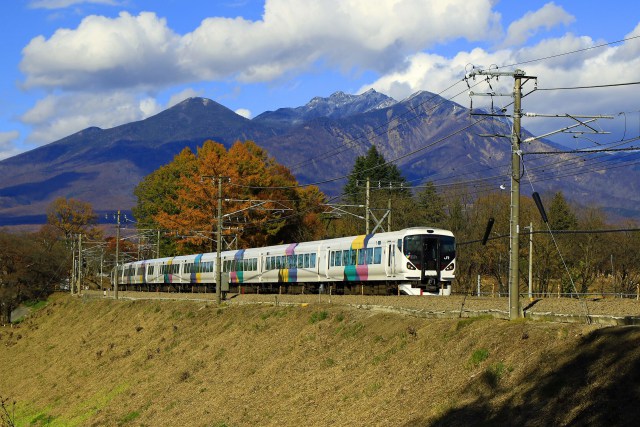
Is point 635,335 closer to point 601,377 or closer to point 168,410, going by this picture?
point 601,377

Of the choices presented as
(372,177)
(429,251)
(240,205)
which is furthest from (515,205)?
(372,177)

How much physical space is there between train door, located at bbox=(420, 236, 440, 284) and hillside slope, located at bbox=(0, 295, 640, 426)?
727 cm

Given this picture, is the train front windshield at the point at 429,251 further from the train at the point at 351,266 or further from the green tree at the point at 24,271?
the green tree at the point at 24,271

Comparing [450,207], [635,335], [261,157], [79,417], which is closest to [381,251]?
[79,417]

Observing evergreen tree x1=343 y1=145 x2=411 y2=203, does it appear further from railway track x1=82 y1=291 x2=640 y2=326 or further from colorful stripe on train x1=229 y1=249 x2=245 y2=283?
railway track x1=82 y1=291 x2=640 y2=326

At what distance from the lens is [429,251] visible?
42.8 m

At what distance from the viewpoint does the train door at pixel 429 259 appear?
42.5 m

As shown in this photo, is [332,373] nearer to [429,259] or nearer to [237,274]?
[429,259]

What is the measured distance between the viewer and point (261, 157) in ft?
324

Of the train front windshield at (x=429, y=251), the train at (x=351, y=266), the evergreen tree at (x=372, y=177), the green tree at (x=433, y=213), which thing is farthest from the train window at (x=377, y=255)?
the evergreen tree at (x=372, y=177)

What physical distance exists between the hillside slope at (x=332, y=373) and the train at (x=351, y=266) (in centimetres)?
622

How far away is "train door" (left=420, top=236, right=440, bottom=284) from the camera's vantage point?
139 feet

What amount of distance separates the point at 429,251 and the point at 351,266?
5.66 metres

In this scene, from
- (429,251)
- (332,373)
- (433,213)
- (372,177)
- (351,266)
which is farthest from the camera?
(372,177)
